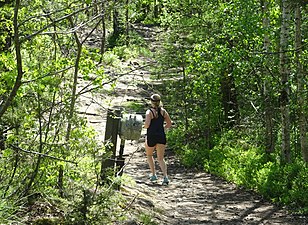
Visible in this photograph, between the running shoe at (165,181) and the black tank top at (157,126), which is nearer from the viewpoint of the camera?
the black tank top at (157,126)

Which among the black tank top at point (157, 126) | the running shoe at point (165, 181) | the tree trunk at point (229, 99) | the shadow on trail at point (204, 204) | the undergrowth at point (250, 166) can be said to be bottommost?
the shadow on trail at point (204, 204)

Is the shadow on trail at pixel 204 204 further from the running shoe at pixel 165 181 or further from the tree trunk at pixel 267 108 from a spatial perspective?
the tree trunk at pixel 267 108

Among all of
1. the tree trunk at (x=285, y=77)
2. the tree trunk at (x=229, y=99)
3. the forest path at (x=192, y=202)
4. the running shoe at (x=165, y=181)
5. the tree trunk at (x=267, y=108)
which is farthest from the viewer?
the tree trunk at (x=229, y=99)

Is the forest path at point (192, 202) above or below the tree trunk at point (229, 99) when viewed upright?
below

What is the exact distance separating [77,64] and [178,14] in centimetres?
930

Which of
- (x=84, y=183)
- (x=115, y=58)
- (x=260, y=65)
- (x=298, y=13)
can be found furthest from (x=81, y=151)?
(x=260, y=65)

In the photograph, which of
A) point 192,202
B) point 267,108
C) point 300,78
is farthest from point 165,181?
point 300,78

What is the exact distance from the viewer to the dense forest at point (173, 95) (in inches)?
234

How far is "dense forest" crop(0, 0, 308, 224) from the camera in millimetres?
5938

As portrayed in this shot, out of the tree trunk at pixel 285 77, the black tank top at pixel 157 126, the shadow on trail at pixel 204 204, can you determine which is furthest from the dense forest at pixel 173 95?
the black tank top at pixel 157 126

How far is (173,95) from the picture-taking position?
52.5ft

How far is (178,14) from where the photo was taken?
15242mm

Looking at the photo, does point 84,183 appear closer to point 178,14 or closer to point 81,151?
point 81,151

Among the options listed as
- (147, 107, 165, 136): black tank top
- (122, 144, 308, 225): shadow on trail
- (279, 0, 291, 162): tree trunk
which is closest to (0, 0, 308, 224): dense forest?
(279, 0, 291, 162): tree trunk
